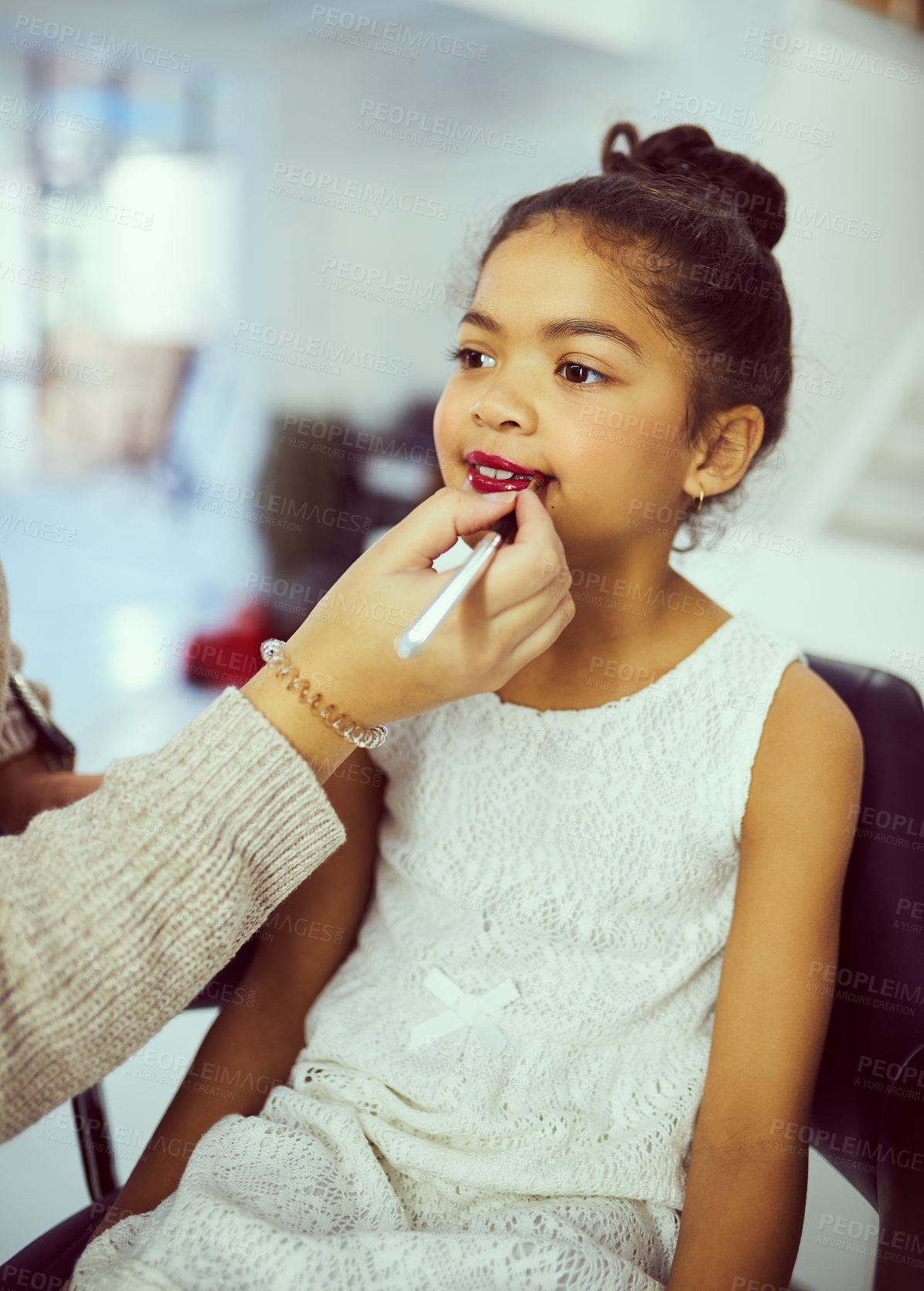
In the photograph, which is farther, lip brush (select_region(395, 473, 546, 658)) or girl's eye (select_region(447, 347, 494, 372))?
girl's eye (select_region(447, 347, 494, 372))

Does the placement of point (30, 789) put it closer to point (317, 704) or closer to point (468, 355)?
point (317, 704)

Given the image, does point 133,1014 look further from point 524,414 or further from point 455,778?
point 524,414

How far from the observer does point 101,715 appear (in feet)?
10.6

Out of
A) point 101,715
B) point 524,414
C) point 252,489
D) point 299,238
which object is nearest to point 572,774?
point 524,414

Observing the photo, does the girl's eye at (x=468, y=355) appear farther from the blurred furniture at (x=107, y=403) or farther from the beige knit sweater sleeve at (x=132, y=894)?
the blurred furniture at (x=107, y=403)

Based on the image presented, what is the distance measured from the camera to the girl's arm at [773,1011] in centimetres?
82

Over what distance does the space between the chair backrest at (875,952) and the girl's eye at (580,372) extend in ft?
1.47

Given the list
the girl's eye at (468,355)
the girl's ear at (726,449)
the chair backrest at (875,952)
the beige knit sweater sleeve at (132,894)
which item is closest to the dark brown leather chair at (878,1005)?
the chair backrest at (875,952)

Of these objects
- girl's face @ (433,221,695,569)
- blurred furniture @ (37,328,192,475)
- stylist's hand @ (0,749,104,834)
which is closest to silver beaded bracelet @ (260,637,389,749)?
girl's face @ (433,221,695,569)

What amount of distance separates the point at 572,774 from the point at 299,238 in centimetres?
521

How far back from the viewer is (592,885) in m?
0.96

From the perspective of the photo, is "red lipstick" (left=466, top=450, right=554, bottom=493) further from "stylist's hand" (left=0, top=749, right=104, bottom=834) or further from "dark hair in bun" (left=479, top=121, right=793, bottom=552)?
"stylist's hand" (left=0, top=749, right=104, bottom=834)

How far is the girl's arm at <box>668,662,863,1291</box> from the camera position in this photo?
0.82 metres

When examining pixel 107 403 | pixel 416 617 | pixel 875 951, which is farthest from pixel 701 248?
pixel 107 403
